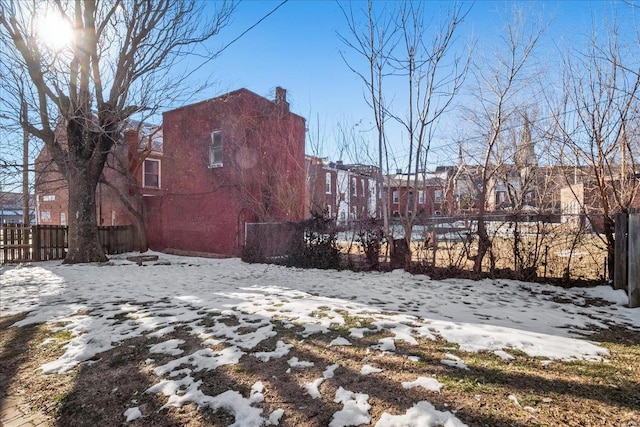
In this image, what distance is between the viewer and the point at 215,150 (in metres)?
13.7

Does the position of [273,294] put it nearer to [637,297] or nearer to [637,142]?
[637,297]

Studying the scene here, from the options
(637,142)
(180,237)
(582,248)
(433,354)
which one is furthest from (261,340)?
(180,237)

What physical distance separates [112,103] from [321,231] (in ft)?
23.9

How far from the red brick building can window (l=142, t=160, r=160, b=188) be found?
487 cm

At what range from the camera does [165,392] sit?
8.61 feet

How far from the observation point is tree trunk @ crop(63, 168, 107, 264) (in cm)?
1087

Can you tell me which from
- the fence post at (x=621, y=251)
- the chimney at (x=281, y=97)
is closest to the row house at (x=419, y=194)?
the fence post at (x=621, y=251)

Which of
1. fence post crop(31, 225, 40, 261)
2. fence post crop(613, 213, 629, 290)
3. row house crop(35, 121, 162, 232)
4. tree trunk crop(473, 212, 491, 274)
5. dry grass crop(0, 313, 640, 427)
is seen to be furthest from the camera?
row house crop(35, 121, 162, 232)

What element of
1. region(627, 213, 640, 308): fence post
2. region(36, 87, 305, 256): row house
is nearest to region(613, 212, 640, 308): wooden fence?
region(627, 213, 640, 308): fence post

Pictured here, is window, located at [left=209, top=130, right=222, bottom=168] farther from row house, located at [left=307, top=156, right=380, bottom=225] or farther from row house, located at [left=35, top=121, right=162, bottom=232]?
row house, located at [left=307, top=156, right=380, bottom=225]

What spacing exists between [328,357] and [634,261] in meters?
5.03

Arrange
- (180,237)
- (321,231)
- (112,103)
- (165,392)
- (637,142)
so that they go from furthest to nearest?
(180,237), (112,103), (321,231), (637,142), (165,392)

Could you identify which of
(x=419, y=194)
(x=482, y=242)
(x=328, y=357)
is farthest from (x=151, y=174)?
(x=328, y=357)

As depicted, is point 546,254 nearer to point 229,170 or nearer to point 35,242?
point 229,170
